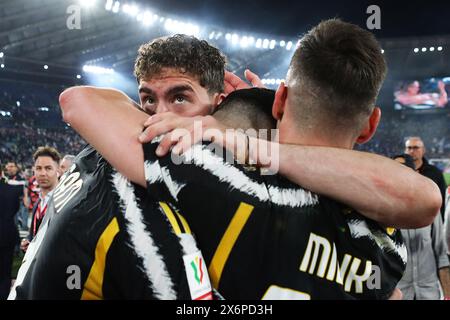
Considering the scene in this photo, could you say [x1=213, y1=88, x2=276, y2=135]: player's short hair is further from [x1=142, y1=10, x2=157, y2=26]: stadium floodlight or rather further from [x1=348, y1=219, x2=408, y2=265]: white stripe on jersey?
[x1=142, y1=10, x2=157, y2=26]: stadium floodlight

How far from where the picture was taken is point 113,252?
1003 millimetres

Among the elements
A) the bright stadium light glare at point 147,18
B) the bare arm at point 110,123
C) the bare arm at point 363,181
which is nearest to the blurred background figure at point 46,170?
the bare arm at point 110,123

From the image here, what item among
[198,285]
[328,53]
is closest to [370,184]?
[328,53]

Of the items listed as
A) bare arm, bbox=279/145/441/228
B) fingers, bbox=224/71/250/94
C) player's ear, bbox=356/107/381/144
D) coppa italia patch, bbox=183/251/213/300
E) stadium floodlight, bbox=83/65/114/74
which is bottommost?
coppa italia patch, bbox=183/251/213/300

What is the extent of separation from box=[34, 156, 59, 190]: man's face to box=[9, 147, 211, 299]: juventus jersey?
4.13 metres

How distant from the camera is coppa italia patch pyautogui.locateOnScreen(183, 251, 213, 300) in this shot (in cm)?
97

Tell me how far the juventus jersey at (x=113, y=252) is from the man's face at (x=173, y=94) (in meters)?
0.47

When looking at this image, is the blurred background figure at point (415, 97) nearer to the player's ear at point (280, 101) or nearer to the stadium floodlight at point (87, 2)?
the stadium floodlight at point (87, 2)

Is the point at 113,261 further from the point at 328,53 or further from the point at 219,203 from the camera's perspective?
the point at 328,53

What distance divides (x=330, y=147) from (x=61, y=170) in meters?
5.12

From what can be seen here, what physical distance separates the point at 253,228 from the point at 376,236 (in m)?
0.35

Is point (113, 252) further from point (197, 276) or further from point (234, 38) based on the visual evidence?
point (234, 38)

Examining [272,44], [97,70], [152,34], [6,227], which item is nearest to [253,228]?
[6,227]

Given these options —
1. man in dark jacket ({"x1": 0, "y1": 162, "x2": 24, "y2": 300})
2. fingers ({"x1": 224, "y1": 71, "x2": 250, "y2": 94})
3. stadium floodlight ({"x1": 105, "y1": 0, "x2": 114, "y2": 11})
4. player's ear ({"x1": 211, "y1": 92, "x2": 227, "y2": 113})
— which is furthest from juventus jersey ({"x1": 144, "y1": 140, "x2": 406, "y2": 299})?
stadium floodlight ({"x1": 105, "y1": 0, "x2": 114, "y2": 11})
